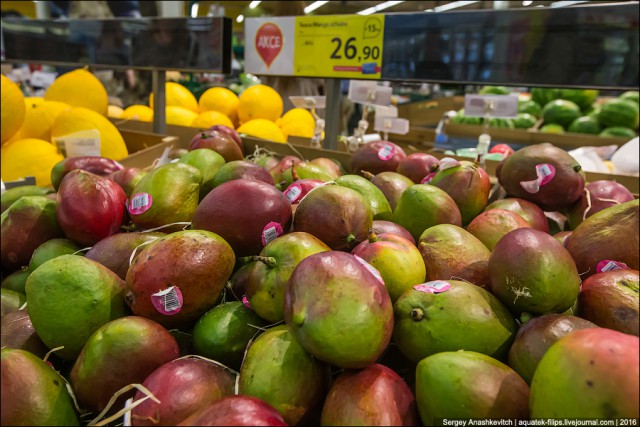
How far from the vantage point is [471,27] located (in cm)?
172

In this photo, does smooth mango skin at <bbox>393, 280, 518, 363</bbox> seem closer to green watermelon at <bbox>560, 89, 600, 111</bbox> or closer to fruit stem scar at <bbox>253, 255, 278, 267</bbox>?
fruit stem scar at <bbox>253, 255, 278, 267</bbox>

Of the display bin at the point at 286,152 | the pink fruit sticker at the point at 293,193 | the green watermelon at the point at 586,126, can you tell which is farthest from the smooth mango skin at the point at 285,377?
the green watermelon at the point at 586,126

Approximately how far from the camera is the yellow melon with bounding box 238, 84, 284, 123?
3.00 metres

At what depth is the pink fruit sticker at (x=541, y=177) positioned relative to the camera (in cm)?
146

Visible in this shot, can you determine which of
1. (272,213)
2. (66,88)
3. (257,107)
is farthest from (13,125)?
(272,213)

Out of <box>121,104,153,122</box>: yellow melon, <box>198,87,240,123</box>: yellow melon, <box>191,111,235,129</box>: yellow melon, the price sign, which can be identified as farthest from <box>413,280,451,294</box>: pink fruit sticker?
<box>121,104,153,122</box>: yellow melon

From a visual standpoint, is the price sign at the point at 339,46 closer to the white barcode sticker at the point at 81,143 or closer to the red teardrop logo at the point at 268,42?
the red teardrop logo at the point at 268,42

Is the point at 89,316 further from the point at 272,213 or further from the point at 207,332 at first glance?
the point at 272,213

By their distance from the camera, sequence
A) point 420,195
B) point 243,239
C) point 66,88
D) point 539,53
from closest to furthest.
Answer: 1. point 243,239
2. point 420,195
3. point 539,53
4. point 66,88

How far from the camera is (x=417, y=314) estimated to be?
0.86m

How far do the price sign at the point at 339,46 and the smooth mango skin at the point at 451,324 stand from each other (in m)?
1.28

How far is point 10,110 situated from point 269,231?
1.65 meters

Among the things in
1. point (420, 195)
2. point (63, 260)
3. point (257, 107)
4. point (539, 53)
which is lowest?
point (63, 260)

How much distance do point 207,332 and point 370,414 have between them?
1.25 feet
